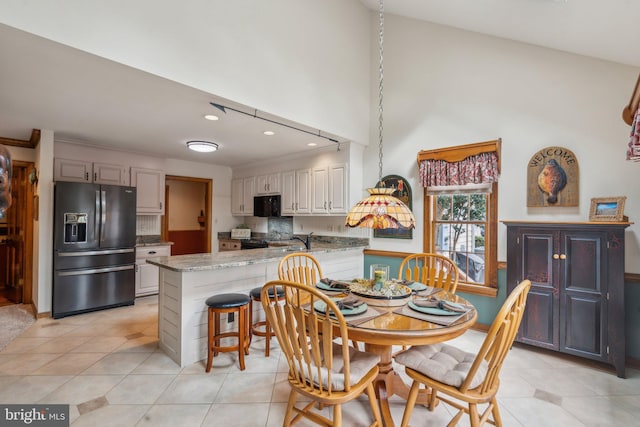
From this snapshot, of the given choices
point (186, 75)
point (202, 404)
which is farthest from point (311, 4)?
point (202, 404)

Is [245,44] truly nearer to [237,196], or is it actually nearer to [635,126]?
[635,126]

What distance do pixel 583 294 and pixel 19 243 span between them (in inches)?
290

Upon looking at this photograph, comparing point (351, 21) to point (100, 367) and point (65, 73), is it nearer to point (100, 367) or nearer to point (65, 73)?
point (65, 73)

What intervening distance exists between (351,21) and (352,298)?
3.93 m

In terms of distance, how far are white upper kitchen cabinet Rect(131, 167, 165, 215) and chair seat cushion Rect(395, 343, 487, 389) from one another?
4.66 m

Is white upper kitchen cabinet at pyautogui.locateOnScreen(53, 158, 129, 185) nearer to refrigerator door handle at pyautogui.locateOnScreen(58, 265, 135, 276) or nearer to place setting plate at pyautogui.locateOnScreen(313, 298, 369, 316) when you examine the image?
refrigerator door handle at pyautogui.locateOnScreen(58, 265, 135, 276)

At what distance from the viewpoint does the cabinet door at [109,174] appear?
4.50 metres

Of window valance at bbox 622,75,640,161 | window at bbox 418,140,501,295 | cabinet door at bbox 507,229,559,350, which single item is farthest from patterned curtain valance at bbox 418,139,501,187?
window valance at bbox 622,75,640,161

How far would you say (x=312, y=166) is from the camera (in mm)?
4859

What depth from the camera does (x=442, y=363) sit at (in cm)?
175

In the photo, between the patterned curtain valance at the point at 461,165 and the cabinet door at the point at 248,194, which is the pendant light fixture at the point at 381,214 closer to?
the patterned curtain valance at the point at 461,165

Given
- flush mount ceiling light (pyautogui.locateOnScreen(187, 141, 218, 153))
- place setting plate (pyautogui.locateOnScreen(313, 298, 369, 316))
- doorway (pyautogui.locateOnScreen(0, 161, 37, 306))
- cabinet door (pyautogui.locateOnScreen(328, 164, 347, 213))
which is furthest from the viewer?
cabinet door (pyautogui.locateOnScreen(328, 164, 347, 213))

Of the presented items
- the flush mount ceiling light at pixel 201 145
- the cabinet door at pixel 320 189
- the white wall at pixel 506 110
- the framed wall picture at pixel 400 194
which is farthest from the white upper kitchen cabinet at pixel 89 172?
the framed wall picture at pixel 400 194

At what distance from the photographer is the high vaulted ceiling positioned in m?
2.12
